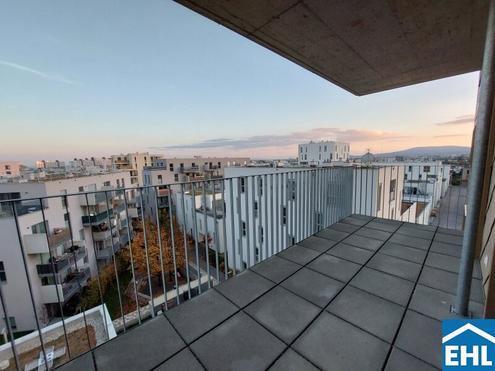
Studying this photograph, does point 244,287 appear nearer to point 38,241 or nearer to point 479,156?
point 479,156

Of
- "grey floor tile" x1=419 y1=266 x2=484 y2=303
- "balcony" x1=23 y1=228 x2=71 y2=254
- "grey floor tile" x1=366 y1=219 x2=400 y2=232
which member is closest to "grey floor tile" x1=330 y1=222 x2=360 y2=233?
"grey floor tile" x1=366 y1=219 x2=400 y2=232

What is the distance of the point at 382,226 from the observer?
143 inches

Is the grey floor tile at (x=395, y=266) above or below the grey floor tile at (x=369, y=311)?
below

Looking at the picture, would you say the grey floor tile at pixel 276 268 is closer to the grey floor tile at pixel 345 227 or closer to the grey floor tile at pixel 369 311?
the grey floor tile at pixel 369 311

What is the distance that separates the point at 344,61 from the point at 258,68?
4.36 m

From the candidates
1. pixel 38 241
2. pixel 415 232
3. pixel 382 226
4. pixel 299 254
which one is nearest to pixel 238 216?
pixel 299 254

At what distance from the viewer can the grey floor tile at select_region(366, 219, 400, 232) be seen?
3468mm

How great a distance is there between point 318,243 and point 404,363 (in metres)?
1.80

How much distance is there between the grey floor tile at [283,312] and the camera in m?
1.46

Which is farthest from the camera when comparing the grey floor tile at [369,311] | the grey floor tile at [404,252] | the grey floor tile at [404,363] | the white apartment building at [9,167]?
the white apartment building at [9,167]

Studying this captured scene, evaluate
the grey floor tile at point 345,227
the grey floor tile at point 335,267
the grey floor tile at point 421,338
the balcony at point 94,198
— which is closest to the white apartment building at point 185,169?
the balcony at point 94,198

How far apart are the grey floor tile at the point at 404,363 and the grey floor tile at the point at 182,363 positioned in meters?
1.13

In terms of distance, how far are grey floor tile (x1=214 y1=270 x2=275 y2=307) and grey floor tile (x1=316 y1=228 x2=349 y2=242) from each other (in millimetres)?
1538

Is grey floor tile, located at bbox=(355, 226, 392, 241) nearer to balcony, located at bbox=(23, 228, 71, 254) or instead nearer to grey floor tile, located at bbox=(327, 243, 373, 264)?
grey floor tile, located at bbox=(327, 243, 373, 264)
